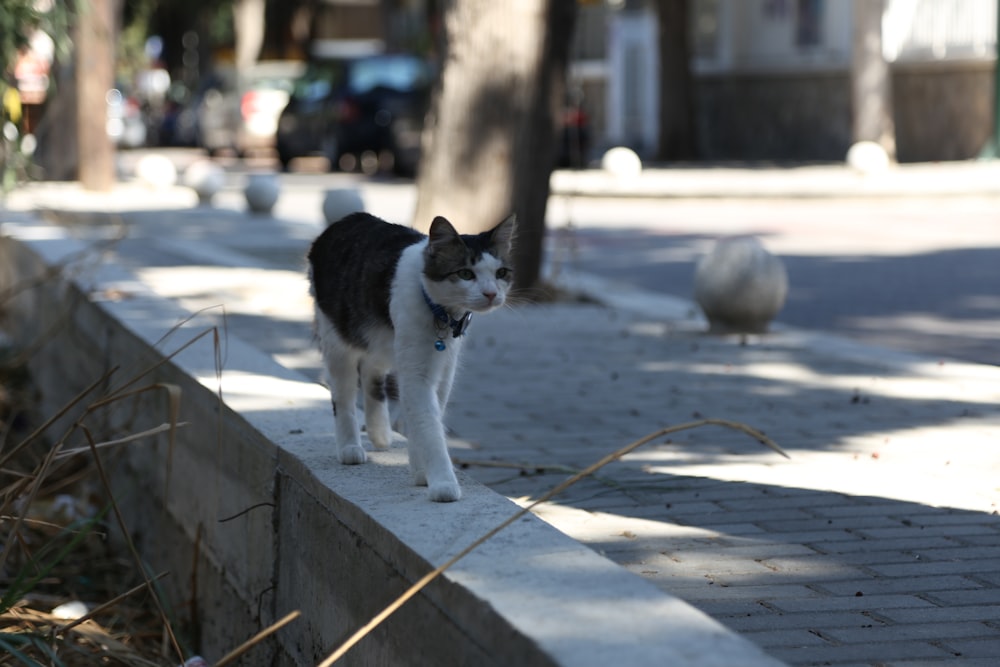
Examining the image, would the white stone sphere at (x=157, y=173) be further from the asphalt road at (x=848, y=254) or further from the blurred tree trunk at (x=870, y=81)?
the blurred tree trunk at (x=870, y=81)

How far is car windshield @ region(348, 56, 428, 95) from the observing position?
31531 mm

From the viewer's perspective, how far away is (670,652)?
2.97m

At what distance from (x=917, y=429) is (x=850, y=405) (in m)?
0.64

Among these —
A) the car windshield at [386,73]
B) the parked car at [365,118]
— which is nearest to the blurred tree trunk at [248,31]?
the parked car at [365,118]

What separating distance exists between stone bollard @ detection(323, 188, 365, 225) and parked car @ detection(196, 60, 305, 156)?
24017 millimetres

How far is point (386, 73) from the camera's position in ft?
105

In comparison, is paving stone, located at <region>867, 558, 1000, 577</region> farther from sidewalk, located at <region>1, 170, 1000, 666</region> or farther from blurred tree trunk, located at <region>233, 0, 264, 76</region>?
blurred tree trunk, located at <region>233, 0, 264, 76</region>

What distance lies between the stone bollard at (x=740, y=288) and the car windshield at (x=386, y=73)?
71.1 ft

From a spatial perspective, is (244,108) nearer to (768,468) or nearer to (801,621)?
(768,468)

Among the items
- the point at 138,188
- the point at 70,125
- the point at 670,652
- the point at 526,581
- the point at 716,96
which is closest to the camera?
the point at 670,652

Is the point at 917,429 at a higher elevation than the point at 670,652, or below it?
below

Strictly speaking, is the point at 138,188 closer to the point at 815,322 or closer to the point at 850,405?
the point at 815,322

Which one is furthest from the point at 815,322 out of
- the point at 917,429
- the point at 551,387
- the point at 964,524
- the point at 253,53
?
the point at 253,53

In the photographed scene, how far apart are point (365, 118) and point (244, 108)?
28.9ft
